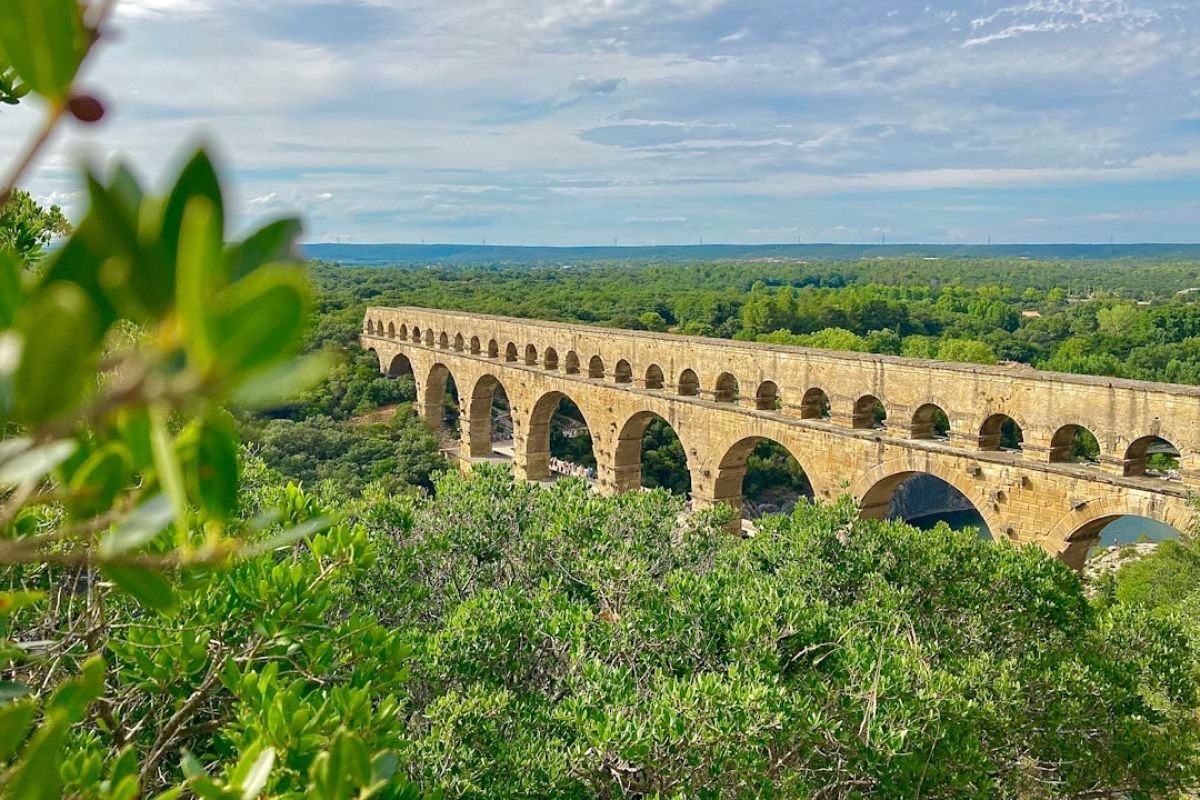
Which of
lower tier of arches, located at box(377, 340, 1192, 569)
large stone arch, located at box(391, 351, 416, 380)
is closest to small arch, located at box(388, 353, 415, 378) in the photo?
large stone arch, located at box(391, 351, 416, 380)

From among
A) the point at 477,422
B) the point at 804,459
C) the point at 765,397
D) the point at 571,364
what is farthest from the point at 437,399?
the point at 804,459

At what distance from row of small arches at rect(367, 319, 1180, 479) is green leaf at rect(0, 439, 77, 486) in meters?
11.9

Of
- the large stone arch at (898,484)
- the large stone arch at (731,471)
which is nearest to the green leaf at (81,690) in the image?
the large stone arch at (898,484)

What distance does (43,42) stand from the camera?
0.70 metres

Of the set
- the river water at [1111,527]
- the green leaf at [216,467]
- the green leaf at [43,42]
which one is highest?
the green leaf at [43,42]

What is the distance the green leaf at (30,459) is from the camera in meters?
0.73

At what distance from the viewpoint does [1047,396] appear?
11.4 metres

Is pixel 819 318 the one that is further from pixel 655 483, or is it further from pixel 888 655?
pixel 888 655

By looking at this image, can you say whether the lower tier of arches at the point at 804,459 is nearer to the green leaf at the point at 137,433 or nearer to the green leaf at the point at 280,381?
the green leaf at the point at 137,433

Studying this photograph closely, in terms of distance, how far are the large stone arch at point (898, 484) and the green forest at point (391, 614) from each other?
228cm

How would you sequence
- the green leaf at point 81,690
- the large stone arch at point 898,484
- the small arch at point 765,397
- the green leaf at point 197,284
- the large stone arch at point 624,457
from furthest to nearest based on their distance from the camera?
1. the large stone arch at point 624,457
2. the small arch at point 765,397
3. the large stone arch at point 898,484
4. the green leaf at point 81,690
5. the green leaf at point 197,284

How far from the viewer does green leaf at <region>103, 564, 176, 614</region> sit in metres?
0.90

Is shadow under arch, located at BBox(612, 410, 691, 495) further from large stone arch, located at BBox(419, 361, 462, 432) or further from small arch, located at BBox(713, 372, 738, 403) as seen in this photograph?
large stone arch, located at BBox(419, 361, 462, 432)

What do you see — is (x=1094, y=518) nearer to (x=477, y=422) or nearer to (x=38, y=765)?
(x=38, y=765)
